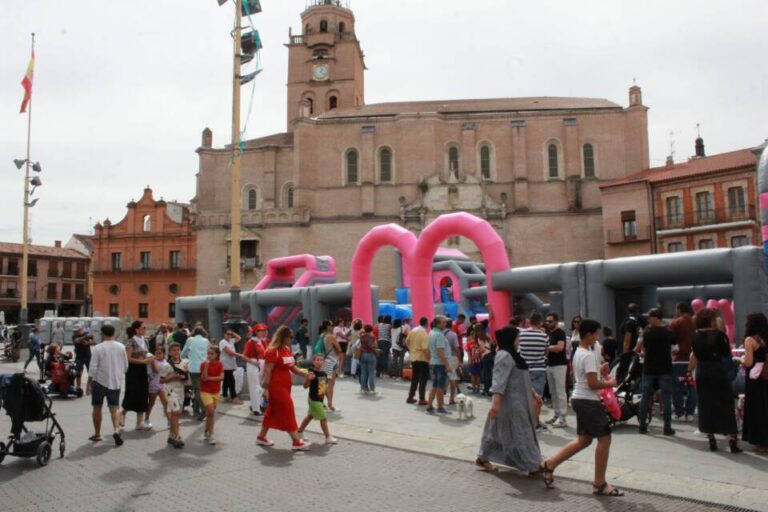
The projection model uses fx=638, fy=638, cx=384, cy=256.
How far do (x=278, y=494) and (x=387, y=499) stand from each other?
1058 millimetres

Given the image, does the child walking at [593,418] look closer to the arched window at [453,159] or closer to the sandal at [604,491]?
the sandal at [604,491]

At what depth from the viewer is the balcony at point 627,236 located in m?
42.8

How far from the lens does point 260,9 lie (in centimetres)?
1543

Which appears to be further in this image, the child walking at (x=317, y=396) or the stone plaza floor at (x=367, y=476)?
the child walking at (x=317, y=396)

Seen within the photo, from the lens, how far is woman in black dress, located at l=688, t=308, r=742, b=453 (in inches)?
296

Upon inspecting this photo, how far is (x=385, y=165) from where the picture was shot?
5188 centimetres

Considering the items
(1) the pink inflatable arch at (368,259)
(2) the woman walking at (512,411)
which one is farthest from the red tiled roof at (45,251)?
(2) the woman walking at (512,411)

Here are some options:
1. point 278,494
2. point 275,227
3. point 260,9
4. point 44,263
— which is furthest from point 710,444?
point 44,263

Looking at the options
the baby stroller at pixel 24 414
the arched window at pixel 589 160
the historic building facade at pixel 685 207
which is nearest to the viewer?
the baby stroller at pixel 24 414

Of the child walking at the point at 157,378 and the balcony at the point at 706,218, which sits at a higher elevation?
the balcony at the point at 706,218

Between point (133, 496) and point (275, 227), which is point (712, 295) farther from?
point (275, 227)

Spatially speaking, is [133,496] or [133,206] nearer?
[133,496]

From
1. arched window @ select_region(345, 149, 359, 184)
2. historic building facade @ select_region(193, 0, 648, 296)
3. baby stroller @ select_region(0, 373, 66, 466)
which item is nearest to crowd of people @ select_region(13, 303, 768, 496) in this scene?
baby stroller @ select_region(0, 373, 66, 466)

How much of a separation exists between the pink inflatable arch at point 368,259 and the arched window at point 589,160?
33780 millimetres
